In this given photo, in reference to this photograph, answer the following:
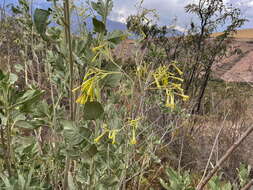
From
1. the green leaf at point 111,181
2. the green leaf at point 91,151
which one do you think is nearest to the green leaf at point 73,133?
the green leaf at point 91,151

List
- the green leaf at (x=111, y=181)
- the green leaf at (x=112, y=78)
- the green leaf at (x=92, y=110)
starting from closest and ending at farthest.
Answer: the green leaf at (x=92, y=110) → the green leaf at (x=112, y=78) → the green leaf at (x=111, y=181)

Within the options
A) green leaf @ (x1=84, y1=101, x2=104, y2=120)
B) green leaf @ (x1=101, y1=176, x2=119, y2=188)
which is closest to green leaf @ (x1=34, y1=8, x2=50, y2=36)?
green leaf @ (x1=84, y1=101, x2=104, y2=120)

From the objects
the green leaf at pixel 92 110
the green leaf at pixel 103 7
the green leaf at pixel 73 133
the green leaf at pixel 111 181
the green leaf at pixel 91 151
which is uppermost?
the green leaf at pixel 103 7

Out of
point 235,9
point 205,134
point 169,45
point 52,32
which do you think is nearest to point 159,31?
point 169,45

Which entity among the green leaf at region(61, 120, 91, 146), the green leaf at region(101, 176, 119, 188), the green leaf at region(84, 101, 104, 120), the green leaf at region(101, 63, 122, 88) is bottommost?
the green leaf at region(101, 176, 119, 188)

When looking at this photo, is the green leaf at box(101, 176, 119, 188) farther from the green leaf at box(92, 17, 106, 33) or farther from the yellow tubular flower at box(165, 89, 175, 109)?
the green leaf at box(92, 17, 106, 33)

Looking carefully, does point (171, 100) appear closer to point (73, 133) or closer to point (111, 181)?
point (73, 133)

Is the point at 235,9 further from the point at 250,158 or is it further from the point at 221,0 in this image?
the point at 250,158

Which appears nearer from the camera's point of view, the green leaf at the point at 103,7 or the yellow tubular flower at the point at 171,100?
the yellow tubular flower at the point at 171,100

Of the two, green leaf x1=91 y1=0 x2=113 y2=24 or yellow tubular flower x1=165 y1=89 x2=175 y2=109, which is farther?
green leaf x1=91 y1=0 x2=113 y2=24

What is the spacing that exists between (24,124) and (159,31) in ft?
14.4

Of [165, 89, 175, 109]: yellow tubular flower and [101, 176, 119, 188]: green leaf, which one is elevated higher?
[165, 89, 175, 109]: yellow tubular flower

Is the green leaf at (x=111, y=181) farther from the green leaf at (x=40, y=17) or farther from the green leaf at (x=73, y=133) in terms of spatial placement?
the green leaf at (x=40, y=17)

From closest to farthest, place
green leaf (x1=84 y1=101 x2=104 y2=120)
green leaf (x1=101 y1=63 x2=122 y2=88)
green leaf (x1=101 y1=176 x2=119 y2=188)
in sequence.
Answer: green leaf (x1=84 y1=101 x2=104 y2=120), green leaf (x1=101 y1=63 x2=122 y2=88), green leaf (x1=101 y1=176 x2=119 y2=188)
